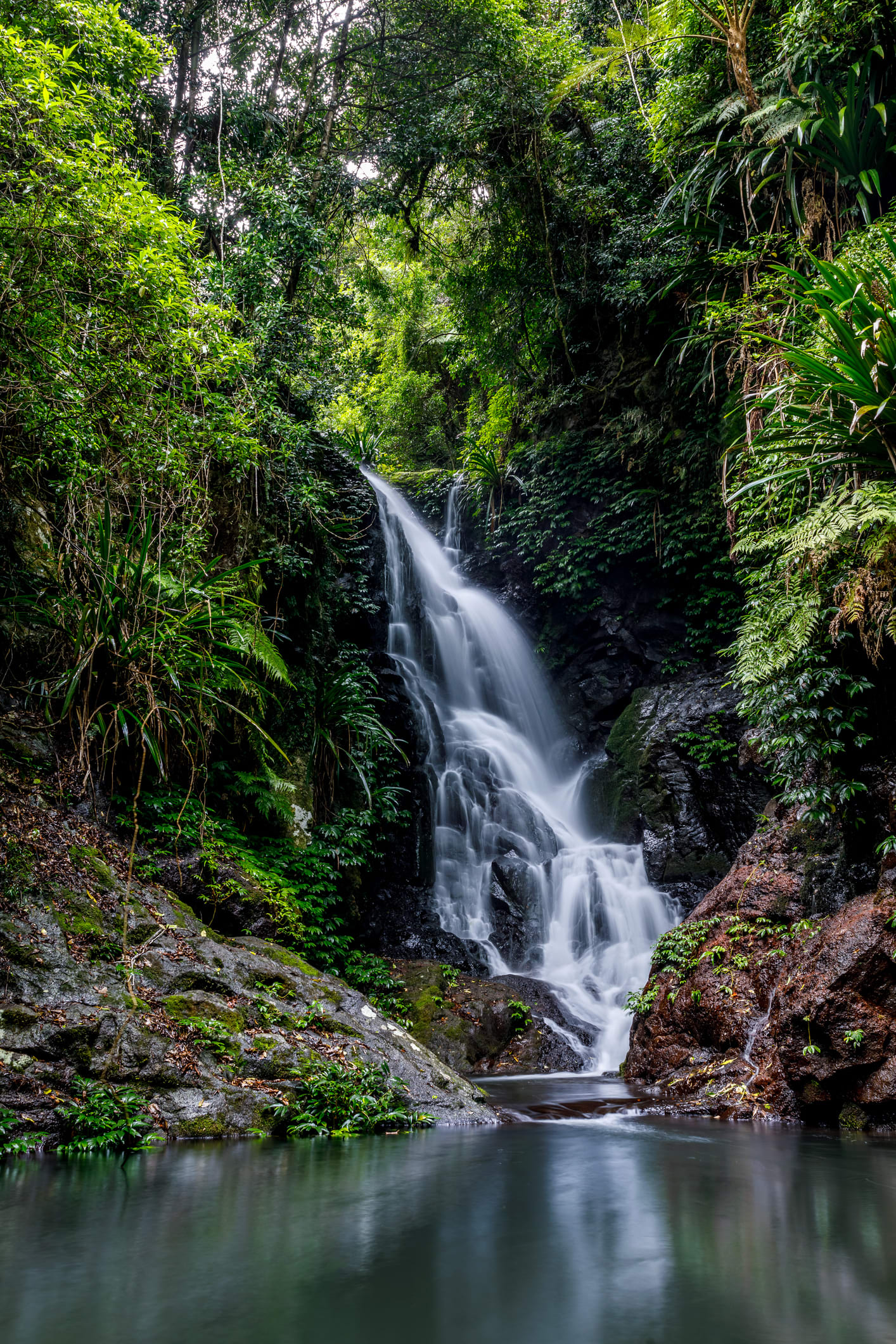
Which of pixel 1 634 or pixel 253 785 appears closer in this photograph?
pixel 1 634

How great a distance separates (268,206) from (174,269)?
514 centimetres

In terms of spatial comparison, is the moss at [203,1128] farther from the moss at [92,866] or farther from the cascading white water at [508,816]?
the cascading white water at [508,816]

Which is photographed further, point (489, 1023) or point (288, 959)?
point (489, 1023)

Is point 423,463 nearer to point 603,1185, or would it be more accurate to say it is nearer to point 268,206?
point 268,206

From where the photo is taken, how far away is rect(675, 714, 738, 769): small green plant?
1072cm

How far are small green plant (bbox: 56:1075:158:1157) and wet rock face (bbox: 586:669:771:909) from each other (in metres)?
7.68

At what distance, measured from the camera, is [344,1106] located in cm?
414

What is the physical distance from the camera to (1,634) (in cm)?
576

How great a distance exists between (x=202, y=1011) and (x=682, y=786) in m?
7.88

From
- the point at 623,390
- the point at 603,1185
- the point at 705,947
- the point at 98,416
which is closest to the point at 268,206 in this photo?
the point at 98,416

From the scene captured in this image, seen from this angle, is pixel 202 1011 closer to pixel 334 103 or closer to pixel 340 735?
pixel 340 735

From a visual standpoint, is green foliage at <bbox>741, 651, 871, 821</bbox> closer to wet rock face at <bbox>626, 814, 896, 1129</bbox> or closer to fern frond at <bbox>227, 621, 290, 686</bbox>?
wet rock face at <bbox>626, 814, 896, 1129</bbox>

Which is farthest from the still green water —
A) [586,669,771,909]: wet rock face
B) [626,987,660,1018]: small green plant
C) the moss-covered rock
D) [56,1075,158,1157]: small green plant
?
[586,669,771,909]: wet rock face

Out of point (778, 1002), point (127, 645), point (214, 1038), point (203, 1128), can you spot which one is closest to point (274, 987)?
point (214, 1038)
